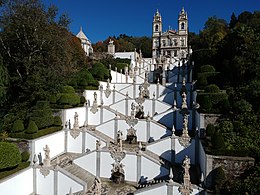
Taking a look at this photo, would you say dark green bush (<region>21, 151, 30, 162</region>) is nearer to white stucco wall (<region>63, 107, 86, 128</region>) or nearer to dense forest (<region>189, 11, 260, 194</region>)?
white stucco wall (<region>63, 107, 86, 128</region>)

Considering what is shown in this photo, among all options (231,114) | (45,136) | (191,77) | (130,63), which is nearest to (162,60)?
(130,63)

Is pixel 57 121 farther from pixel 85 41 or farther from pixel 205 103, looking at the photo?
pixel 85 41

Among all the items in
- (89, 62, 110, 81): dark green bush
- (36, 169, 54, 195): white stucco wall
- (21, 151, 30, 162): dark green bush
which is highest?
(89, 62, 110, 81): dark green bush

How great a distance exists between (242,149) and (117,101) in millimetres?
16449

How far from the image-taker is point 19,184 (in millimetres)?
13109

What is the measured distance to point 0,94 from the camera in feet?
63.8

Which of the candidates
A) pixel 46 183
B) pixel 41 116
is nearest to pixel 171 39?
pixel 41 116

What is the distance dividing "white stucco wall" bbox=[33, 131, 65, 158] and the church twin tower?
42.8 metres

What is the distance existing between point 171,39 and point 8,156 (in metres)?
52.2

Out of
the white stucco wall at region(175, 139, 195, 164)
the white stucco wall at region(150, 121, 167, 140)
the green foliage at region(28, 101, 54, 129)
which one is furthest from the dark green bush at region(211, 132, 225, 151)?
the green foliage at region(28, 101, 54, 129)

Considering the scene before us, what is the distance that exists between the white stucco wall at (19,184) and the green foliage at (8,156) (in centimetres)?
66

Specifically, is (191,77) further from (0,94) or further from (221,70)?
(0,94)

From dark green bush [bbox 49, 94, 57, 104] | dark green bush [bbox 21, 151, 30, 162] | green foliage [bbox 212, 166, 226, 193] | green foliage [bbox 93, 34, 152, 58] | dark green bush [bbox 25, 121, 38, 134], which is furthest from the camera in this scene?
green foliage [bbox 93, 34, 152, 58]

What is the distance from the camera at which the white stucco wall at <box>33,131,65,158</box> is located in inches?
631
